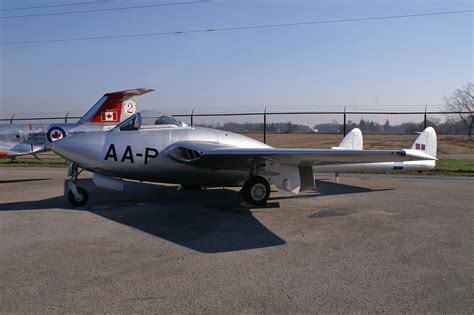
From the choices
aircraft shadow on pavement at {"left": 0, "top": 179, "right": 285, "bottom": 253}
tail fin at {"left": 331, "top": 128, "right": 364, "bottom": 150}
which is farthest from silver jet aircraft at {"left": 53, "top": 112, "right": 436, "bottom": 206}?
tail fin at {"left": 331, "top": 128, "right": 364, "bottom": 150}

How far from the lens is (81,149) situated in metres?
7.96

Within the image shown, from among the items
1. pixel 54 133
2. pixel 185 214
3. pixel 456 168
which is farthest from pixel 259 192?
pixel 456 168

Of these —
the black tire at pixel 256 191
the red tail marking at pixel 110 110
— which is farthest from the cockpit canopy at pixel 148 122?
the red tail marking at pixel 110 110

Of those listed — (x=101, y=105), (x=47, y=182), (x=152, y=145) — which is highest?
(x=101, y=105)

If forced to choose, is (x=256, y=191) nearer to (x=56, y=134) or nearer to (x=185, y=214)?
(x=185, y=214)

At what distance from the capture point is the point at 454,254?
5.12m

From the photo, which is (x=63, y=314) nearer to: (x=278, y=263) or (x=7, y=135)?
(x=278, y=263)

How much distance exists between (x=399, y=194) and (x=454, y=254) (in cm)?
507

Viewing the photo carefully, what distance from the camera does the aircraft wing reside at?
7.11m

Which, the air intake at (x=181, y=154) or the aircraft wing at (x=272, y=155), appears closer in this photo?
the aircraft wing at (x=272, y=155)

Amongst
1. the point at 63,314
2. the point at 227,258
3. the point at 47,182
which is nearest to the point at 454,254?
the point at 227,258

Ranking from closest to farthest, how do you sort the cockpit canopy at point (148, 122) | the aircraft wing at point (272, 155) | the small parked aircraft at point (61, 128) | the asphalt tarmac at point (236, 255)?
the asphalt tarmac at point (236, 255) < the aircraft wing at point (272, 155) < the cockpit canopy at point (148, 122) < the small parked aircraft at point (61, 128)

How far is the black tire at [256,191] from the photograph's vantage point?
8.23 metres

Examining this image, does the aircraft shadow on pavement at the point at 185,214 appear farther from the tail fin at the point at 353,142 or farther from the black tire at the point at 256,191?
the tail fin at the point at 353,142
